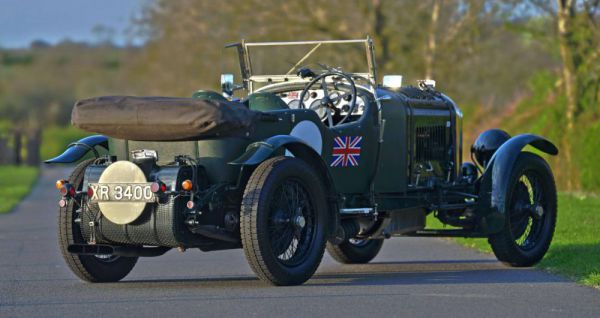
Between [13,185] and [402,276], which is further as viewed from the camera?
[13,185]

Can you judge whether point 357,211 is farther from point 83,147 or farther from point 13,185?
point 13,185

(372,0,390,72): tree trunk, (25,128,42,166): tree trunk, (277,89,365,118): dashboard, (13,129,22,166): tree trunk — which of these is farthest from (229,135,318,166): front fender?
(25,128,42,166): tree trunk

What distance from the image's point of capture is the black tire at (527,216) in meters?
11.8

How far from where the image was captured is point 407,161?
461 inches

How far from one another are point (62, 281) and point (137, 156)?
1355mm

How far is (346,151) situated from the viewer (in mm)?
10977

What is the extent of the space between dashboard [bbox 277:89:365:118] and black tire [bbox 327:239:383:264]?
4.63 ft

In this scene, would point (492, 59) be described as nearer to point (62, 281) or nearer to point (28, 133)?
point (28, 133)

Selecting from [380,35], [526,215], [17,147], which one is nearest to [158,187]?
[526,215]

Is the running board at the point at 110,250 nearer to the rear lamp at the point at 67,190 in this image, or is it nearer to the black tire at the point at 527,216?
the rear lamp at the point at 67,190

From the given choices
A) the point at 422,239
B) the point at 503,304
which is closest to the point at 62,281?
the point at 503,304

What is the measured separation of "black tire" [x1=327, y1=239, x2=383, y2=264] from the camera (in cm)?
1239

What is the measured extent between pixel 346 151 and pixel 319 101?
32.0 inches

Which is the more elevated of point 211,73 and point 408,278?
point 211,73
